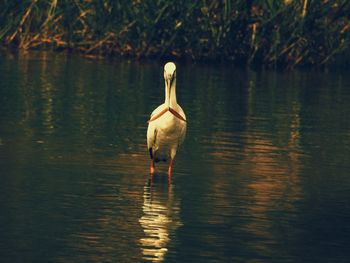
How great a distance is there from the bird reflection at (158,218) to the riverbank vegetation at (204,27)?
21.3 metres

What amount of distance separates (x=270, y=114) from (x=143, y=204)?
438 inches

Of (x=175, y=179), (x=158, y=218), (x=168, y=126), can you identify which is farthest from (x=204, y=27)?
(x=158, y=218)

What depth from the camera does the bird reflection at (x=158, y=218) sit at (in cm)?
1222

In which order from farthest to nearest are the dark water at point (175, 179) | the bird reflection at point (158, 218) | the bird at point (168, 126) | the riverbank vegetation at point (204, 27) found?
the riverbank vegetation at point (204, 27) < the bird at point (168, 126) < the dark water at point (175, 179) < the bird reflection at point (158, 218)

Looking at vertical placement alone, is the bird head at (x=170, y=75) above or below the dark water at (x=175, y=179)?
above

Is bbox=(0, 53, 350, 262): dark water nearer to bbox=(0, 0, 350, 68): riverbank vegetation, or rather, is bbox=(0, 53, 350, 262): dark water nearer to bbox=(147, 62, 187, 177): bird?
bbox=(147, 62, 187, 177): bird

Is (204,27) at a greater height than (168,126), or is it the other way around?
(204,27)

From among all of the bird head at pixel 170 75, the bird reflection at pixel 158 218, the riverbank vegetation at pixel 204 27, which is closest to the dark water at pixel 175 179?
the bird reflection at pixel 158 218

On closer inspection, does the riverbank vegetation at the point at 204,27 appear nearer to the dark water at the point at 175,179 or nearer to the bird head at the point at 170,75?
the dark water at the point at 175,179

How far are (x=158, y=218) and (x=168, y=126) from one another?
122 inches

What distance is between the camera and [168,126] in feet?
55.3

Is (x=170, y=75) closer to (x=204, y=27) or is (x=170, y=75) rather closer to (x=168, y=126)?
(x=168, y=126)

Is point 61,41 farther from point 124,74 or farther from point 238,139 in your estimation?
point 238,139

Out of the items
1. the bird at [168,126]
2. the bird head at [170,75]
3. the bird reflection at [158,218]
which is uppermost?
the bird head at [170,75]
